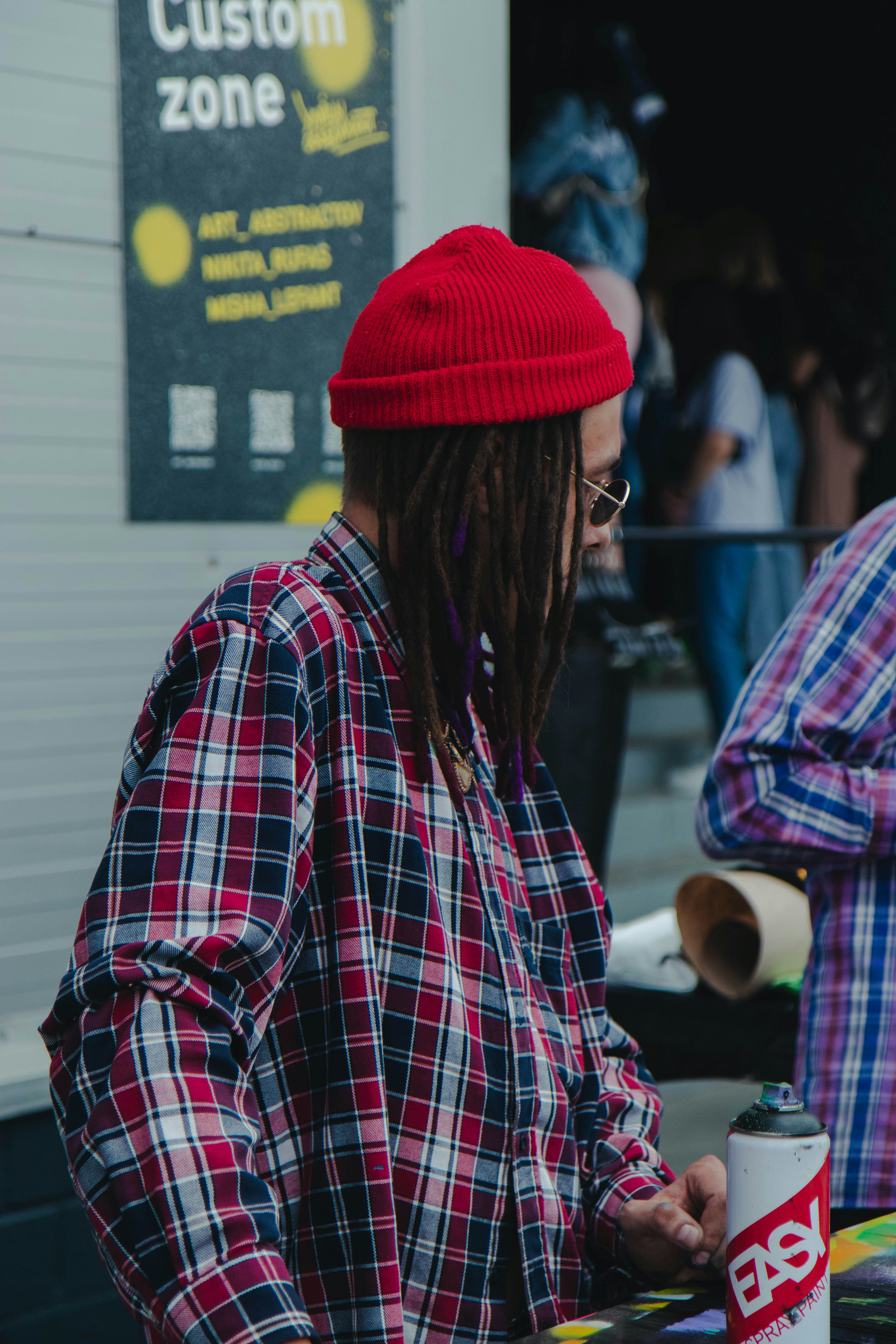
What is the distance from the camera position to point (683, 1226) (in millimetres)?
1308

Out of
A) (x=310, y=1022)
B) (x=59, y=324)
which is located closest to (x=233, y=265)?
(x=59, y=324)

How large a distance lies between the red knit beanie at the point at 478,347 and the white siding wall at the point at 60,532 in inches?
73.4

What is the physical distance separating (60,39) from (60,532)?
103 cm

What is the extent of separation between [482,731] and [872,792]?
2.41 feet

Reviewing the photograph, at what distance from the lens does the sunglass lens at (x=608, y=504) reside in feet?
4.23

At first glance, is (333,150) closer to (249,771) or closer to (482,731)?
(482,731)

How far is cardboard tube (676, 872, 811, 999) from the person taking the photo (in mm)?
2662

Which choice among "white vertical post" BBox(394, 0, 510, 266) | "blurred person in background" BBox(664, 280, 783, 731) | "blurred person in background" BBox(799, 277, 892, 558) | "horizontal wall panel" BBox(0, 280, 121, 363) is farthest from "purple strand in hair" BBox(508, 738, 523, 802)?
"blurred person in background" BBox(799, 277, 892, 558)

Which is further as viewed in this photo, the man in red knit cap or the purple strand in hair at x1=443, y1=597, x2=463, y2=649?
the purple strand in hair at x1=443, y1=597, x2=463, y2=649

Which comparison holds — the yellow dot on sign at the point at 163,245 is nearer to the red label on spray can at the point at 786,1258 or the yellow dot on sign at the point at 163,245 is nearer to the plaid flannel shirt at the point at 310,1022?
the plaid flannel shirt at the point at 310,1022

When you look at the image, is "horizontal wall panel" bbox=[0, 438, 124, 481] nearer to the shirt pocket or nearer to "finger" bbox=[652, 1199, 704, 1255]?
the shirt pocket

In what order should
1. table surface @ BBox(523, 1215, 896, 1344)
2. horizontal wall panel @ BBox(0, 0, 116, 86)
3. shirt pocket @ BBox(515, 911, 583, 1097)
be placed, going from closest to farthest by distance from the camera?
table surface @ BBox(523, 1215, 896, 1344) → shirt pocket @ BBox(515, 911, 583, 1097) → horizontal wall panel @ BBox(0, 0, 116, 86)

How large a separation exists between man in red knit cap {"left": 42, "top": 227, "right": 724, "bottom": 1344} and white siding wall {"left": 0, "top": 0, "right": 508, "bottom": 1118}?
181 centimetres

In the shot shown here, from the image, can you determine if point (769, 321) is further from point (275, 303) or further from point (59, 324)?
point (59, 324)
